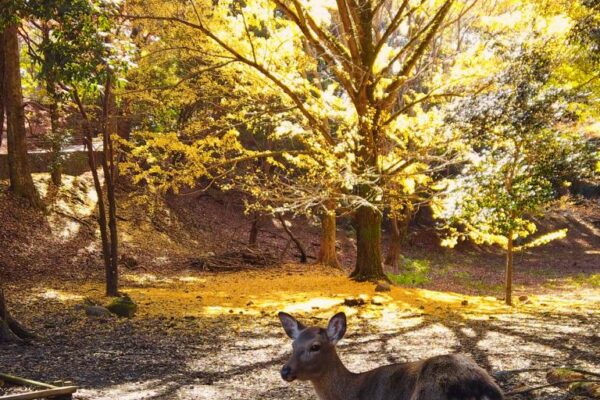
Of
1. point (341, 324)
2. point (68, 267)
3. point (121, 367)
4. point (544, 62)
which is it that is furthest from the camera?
point (68, 267)

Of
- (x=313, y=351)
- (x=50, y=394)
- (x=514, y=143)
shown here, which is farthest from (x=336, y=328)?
(x=514, y=143)

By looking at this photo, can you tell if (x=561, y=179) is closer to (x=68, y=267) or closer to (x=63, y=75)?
(x=63, y=75)

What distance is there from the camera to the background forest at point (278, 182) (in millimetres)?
7750

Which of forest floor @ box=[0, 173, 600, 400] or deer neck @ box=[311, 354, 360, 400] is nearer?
deer neck @ box=[311, 354, 360, 400]

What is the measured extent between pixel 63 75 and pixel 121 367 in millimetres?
3757

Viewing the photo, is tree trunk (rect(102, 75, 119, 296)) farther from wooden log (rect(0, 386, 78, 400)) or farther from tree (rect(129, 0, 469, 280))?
wooden log (rect(0, 386, 78, 400))

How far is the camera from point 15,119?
17047 millimetres

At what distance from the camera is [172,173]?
15000 millimetres

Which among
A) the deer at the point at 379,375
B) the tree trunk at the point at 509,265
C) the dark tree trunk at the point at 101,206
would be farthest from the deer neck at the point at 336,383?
the tree trunk at the point at 509,265

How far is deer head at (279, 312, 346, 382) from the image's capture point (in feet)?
14.5

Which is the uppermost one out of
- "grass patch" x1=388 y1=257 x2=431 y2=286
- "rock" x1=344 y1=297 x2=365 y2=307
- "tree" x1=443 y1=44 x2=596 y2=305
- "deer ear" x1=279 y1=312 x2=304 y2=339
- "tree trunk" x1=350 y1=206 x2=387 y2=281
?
"tree" x1=443 y1=44 x2=596 y2=305

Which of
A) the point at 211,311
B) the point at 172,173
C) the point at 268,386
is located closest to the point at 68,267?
the point at 172,173

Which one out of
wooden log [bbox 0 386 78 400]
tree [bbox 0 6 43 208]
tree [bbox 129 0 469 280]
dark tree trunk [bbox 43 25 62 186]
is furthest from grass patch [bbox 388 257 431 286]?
wooden log [bbox 0 386 78 400]

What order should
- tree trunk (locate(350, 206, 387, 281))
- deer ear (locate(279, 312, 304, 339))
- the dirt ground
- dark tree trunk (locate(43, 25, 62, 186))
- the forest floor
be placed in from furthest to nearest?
1. tree trunk (locate(350, 206, 387, 281))
2. dark tree trunk (locate(43, 25, 62, 186))
3. the forest floor
4. the dirt ground
5. deer ear (locate(279, 312, 304, 339))
